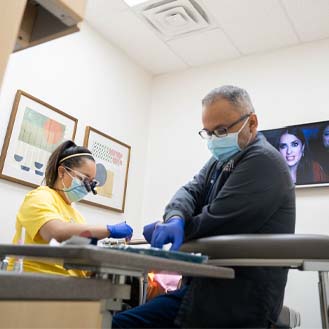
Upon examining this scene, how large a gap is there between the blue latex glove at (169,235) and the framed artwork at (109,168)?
1.67 metres

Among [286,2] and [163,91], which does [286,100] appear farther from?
[163,91]

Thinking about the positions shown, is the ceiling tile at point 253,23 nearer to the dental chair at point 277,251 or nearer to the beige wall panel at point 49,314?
the dental chair at point 277,251

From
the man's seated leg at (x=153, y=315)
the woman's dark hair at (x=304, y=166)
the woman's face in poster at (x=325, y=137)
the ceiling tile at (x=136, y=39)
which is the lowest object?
the man's seated leg at (x=153, y=315)

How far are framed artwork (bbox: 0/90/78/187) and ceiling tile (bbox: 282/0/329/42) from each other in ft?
5.58

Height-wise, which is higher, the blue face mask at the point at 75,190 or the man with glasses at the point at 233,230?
the blue face mask at the point at 75,190

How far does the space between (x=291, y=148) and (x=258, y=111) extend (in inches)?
16.2

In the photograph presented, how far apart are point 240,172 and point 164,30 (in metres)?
2.06

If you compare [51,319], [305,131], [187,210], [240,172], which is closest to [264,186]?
[240,172]

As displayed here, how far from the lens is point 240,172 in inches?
42.3

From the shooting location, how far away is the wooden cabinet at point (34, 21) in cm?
68

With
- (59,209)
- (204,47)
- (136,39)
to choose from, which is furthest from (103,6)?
(59,209)

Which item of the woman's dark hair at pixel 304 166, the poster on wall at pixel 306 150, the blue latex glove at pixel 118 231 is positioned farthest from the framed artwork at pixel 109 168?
the woman's dark hair at pixel 304 166

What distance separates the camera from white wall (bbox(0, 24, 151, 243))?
7.27 feet

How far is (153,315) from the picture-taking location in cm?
107
